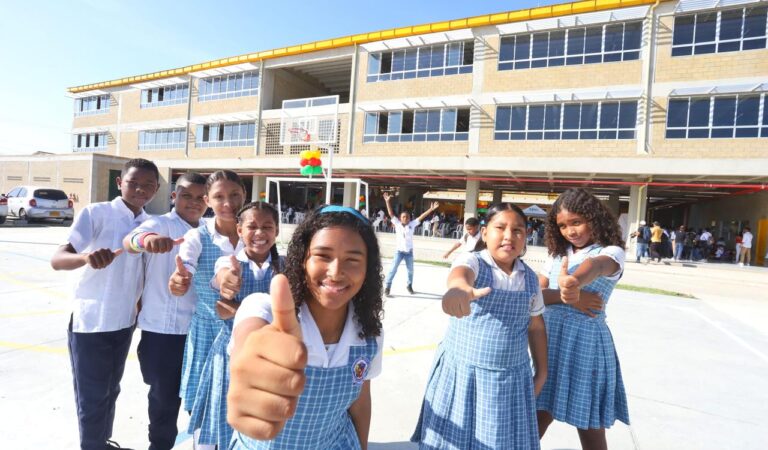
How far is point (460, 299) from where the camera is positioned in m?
1.68

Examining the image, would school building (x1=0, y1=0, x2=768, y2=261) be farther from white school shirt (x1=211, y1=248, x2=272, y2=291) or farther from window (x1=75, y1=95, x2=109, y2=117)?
white school shirt (x1=211, y1=248, x2=272, y2=291)

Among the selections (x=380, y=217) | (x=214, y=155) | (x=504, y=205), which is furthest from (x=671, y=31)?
(x=214, y=155)

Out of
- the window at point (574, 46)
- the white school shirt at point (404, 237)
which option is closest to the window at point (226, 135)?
the window at point (574, 46)

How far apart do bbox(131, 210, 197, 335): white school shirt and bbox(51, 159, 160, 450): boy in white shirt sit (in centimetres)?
6

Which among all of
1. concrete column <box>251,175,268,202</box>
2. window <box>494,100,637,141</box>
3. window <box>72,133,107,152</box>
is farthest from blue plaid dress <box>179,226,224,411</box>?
window <box>72,133,107,152</box>

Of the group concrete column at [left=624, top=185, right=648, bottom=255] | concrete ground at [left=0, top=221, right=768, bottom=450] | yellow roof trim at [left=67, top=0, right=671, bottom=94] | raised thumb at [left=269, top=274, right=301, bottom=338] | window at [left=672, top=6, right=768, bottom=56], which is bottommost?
concrete ground at [left=0, top=221, right=768, bottom=450]

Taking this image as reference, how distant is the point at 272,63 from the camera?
23.9 metres

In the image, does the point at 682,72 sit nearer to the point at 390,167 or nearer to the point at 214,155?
the point at 390,167

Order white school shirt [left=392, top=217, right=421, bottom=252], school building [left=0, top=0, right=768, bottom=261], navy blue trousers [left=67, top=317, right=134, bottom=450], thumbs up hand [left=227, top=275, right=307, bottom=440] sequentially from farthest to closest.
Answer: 1. school building [left=0, top=0, right=768, bottom=261]
2. white school shirt [left=392, top=217, right=421, bottom=252]
3. navy blue trousers [left=67, top=317, right=134, bottom=450]
4. thumbs up hand [left=227, top=275, right=307, bottom=440]

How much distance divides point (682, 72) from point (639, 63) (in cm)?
151

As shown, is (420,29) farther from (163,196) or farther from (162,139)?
(162,139)

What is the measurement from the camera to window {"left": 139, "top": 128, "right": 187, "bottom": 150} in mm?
27375

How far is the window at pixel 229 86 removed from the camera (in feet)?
81.1

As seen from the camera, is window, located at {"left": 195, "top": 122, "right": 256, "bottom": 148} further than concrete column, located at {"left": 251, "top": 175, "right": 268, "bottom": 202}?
Yes
